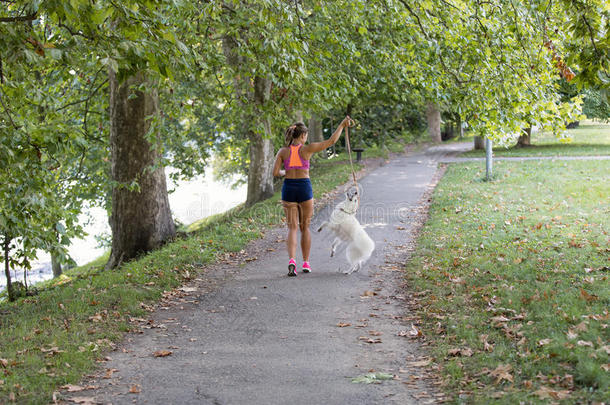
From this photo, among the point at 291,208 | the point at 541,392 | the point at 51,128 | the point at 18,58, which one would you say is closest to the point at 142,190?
the point at 291,208

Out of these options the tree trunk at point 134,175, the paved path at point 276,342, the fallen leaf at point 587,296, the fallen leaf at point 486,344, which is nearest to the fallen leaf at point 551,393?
the paved path at point 276,342

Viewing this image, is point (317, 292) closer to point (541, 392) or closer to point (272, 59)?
point (272, 59)

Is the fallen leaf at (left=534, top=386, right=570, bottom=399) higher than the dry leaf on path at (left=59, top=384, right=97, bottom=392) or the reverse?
the reverse

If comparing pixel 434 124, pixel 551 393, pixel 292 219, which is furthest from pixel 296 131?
pixel 434 124

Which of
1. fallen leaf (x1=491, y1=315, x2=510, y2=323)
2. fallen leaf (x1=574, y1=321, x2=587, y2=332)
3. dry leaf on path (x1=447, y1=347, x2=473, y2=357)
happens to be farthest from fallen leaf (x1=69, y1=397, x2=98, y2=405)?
fallen leaf (x1=574, y1=321, x2=587, y2=332)

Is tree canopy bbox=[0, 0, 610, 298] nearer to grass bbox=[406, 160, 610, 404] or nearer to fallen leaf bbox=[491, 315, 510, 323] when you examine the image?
grass bbox=[406, 160, 610, 404]

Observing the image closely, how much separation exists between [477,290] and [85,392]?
4688 millimetres

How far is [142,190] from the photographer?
1154cm

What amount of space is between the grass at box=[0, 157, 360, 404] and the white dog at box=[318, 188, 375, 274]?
251 centimetres

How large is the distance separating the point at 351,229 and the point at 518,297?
266cm

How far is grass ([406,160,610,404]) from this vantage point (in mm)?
4523

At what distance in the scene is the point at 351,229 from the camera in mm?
8438

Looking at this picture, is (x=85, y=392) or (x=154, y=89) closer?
(x=85, y=392)

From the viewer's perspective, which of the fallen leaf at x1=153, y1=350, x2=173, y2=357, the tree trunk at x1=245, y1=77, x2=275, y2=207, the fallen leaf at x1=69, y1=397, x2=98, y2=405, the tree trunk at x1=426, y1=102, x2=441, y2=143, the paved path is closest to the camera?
the fallen leaf at x1=69, y1=397, x2=98, y2=405
